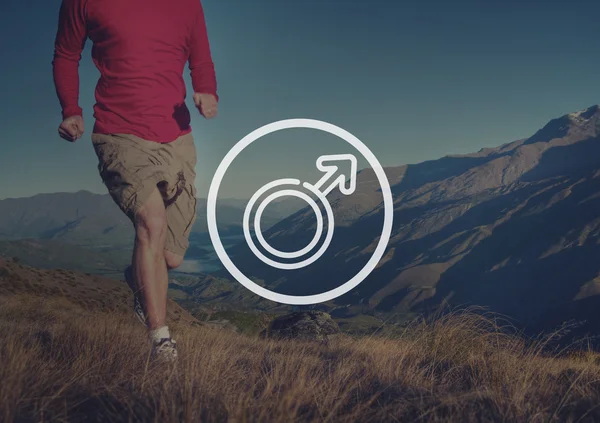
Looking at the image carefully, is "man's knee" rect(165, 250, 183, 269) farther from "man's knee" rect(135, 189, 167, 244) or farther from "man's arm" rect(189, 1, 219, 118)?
"man's arm" rect(189, 1, 219, 118)

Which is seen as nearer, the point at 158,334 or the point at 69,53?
the point at 158,334

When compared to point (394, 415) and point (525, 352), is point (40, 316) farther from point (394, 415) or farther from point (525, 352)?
point (525, 352)

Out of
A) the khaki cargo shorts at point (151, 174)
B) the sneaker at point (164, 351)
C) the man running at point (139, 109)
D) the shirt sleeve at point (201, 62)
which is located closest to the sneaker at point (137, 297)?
the man running at point (139, 109)

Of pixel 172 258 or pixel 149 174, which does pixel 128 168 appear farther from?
pixel 172 258

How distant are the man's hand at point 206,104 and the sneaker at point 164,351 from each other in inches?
77.4

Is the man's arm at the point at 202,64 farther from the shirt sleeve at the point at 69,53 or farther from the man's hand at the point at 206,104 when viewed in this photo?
the shirt sleeve at the point at 69,53

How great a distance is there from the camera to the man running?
3219 millimetres

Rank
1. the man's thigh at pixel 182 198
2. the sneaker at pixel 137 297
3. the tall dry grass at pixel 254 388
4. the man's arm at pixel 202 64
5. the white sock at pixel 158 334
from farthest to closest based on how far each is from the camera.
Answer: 1. the man's arm at pixel 202 64
2. the man's thigh at pixel 182 198
3. the sneaker at pixel 137 297
4. the white sock at pixel 158 334
5. the tall dry grass at pixel 254 388

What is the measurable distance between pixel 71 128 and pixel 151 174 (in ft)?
2.58

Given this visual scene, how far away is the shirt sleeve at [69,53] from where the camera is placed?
3336 millimetres

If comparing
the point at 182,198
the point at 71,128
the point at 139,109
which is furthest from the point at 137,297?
the point at 139,109

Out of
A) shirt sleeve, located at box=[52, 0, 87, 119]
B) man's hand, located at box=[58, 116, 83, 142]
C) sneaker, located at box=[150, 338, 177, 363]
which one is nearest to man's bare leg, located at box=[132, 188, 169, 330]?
sneaker, located at box=[150, 338, 177, 363]

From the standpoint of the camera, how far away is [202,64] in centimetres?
394

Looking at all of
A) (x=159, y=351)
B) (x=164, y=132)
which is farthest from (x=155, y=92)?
(x=159, y=351)
